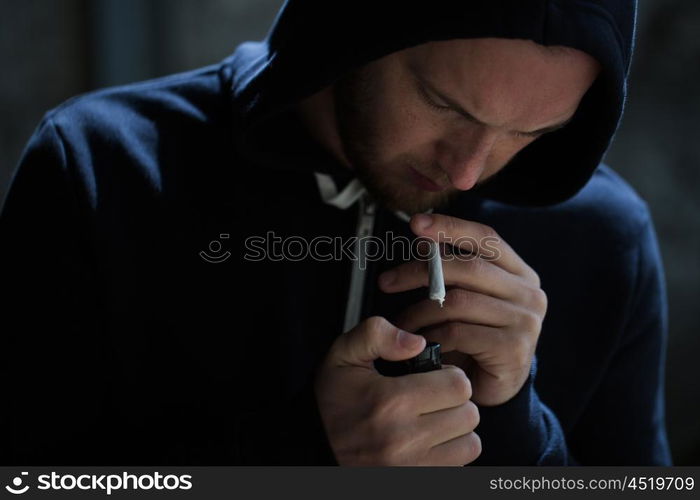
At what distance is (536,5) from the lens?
1.01 meters

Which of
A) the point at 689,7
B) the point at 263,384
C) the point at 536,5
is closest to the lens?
the point at 536,5

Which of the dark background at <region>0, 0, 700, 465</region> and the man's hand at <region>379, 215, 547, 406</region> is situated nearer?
the man's hand at <region>379, 215, 547, 406</region>

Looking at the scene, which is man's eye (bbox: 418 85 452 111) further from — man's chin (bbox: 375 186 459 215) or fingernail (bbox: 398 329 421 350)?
fingernail (bbox: 398 329 421 350)

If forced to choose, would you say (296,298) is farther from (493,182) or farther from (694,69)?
(694,69)

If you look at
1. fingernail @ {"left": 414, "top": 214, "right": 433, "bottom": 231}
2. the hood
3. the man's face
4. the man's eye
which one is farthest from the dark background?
fingernail @ {"left": 414, "top": 214, "right": 433, "bottom": 231}

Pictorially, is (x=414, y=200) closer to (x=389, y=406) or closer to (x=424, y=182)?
(x=424, y=182)

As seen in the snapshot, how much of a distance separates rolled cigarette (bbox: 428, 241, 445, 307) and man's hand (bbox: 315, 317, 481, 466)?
2.2 inches

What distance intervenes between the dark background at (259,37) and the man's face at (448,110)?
1172 mm

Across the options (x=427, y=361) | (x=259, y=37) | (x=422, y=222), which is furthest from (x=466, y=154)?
(x=259, y=37)

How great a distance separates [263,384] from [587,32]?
0.66m

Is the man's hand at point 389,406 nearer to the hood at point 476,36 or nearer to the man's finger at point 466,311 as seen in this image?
the man's finger at point 466,311

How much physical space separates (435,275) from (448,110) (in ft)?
0.76

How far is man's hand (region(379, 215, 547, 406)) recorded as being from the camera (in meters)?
1.04
